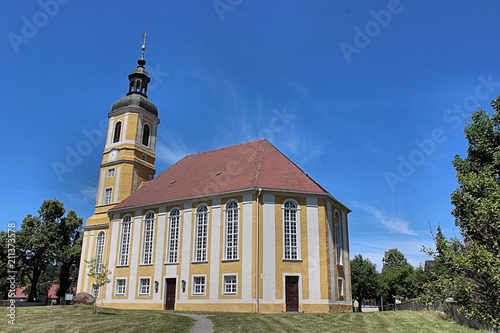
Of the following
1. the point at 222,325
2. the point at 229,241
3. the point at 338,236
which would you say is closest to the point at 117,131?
the point at 229,241

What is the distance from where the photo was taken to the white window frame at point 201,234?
2769 cm

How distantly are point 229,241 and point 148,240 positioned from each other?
25.9 ft

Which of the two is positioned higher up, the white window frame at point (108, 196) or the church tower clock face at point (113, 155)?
the church tower clock face at point (113, 155)

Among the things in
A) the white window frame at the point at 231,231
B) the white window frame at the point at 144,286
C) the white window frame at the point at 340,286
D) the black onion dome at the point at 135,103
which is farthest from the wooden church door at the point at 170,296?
the black onion dome at the point at 135,103

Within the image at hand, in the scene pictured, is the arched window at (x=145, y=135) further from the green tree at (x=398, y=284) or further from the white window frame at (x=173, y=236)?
the green tree at (x=398, y=284)

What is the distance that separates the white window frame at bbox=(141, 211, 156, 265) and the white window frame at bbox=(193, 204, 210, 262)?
430 cm

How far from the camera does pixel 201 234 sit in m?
28.3

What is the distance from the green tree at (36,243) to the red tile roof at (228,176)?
1312cm

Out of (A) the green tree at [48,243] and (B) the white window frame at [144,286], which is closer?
(B) the white window frame at [144,286]

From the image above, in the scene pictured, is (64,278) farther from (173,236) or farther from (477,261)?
(477,261)

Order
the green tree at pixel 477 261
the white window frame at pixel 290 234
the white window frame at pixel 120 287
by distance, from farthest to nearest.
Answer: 1. the white window frame at pixel 120 287
2. the white window frame at pixel 290 234
3. the green tree at pixel 477 261

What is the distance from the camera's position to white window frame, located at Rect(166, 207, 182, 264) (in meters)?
28.9

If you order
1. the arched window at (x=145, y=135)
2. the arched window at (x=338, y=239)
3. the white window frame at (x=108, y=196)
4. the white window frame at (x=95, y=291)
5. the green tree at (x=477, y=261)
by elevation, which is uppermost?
the arched window at (x=145, y=135)

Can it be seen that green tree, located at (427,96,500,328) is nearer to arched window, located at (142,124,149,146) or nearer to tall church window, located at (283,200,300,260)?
tall church window, located at (283,200,300,260)
